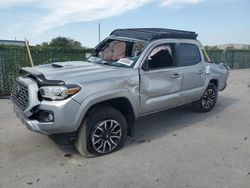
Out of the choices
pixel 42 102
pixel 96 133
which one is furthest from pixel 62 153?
pixel 42 102

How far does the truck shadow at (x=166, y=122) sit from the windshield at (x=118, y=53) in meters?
1.45

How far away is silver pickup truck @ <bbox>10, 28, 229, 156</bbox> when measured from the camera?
13.5 feet

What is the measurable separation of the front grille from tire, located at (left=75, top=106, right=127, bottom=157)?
36.1 inches

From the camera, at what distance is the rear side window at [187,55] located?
6043mm

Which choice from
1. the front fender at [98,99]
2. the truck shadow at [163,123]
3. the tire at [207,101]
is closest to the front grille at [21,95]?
the front fender at [98,99]

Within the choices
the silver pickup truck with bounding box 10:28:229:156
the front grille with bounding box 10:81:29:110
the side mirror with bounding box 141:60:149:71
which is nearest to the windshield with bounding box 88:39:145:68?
the silver pickup truck with bounding box 10:28:229:156

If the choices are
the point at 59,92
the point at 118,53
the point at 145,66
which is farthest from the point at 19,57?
the point at 59,92

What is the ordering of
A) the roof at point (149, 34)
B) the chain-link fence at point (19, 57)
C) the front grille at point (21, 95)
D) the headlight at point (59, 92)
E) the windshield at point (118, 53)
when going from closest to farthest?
the headlight at point (59, 92) → the front grille at point (21, 95) → the windshield at point (118, 53) → the roof at point (149, 34) → the chain-link fence at point (19, 57)

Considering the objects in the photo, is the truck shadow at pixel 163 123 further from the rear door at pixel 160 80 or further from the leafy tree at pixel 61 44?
the leafy tree at pixel 61 44

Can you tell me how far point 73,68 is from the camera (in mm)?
4801

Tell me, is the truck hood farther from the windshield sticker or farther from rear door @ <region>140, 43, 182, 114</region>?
rear door @ <region>140, 43, 182, 114</region>

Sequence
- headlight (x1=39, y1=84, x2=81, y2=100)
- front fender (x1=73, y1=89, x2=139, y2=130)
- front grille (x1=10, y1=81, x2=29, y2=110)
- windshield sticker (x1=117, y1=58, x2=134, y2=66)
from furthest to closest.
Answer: windshield sticker (x1=117, y1=58, x2=134, y2=66), front grille (x1=10, y1=81, x2=29, y2=110), front fender (x1=73, y1=89, x2=139, y2=130), headlight (x1=39, y1=84, x2=81, y2=100)

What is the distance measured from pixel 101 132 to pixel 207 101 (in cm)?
381

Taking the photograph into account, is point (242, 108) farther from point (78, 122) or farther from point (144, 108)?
point (78, 122)
